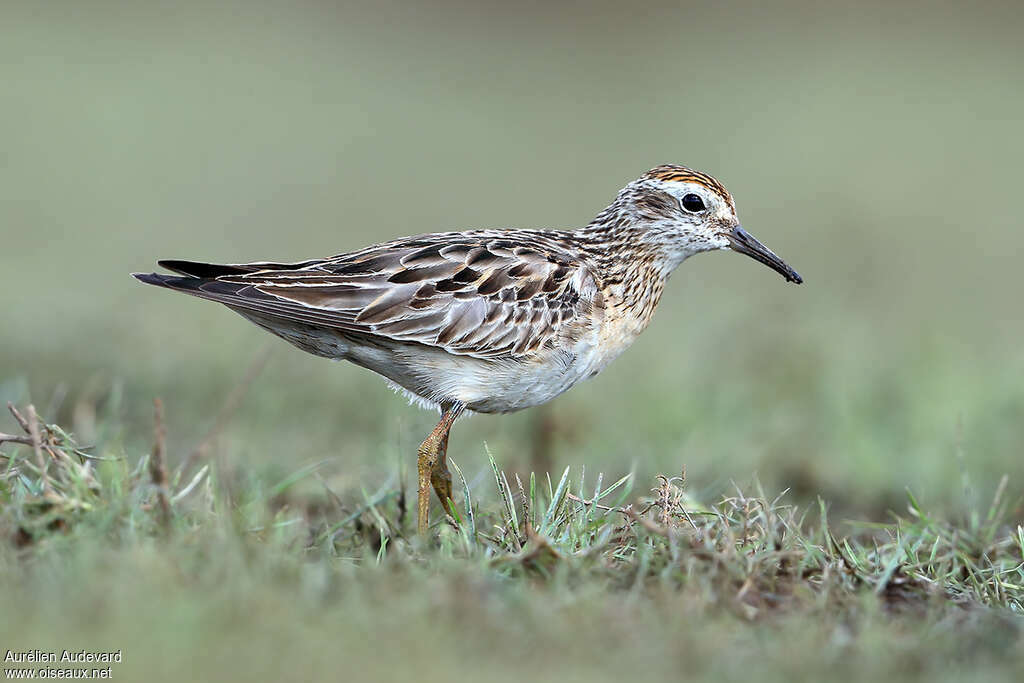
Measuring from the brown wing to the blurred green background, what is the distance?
3.81ft

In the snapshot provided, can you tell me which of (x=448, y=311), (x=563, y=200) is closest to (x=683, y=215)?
(x=448, y=311)

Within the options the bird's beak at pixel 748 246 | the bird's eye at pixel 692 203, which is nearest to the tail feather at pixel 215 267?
the bird's eye at pixel 692 203

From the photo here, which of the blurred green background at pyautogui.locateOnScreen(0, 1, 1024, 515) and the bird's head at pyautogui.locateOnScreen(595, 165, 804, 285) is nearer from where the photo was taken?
the bird's head at pyautogui.locateOnScreen(595, 165, 804, 285)

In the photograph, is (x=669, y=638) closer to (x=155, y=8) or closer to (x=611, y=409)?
(x=611, y=409)

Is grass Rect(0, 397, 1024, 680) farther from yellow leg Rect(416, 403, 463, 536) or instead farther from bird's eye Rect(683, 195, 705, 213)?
bird's eye Rect(683, 195, 705, 213)

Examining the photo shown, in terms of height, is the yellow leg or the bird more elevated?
the bird

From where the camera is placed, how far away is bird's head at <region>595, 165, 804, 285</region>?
6641mm

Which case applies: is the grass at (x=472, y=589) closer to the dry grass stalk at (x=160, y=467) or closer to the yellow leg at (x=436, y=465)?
the dry grass stalk at (x=160, y=467)

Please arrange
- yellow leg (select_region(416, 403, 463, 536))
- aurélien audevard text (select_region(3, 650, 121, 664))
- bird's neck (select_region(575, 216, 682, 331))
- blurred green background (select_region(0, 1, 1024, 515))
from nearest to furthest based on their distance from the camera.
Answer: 1. aurélien audevard text (select_region(3, 650, 121, 664))
2. yellow leg (select_region(416, 403, 463, 536))
3. bird's neck (select_region(575, 216, 682, 331))
4. blurred green background (select_region(0, 1, 1024, 515))

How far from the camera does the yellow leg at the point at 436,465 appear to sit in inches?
223

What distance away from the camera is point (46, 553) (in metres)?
4.11

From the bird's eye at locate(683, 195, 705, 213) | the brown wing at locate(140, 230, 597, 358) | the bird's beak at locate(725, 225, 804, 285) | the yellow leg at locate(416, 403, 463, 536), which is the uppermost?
the bird's eye at locate(683, 195, 705, 213)

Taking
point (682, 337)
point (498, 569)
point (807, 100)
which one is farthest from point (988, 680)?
point (807, 100)

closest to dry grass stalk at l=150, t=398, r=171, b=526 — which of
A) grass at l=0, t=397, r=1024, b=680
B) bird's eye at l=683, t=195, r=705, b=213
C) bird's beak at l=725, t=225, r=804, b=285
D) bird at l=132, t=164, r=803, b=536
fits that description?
grass at l=0, t=397, r=1024, b=680
